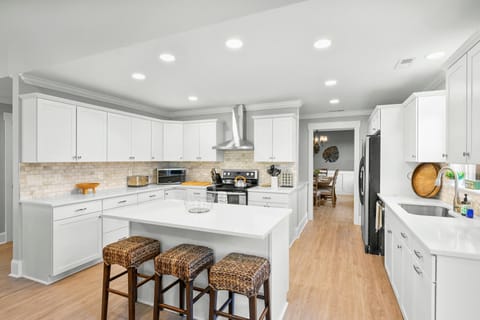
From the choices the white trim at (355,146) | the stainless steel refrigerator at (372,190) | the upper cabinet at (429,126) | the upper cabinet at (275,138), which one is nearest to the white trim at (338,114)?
the white trim at (355,146)

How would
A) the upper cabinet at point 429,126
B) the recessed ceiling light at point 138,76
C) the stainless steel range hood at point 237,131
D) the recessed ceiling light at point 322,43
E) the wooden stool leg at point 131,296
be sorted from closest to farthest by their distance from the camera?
the wooden stool leg at point 131,296 < the recessed ceiling light at point 322,43 < the upper cabinet at point 429,126 < the recessed ceiling light at point 138,76 < the stainless steel range hood at point 237,131

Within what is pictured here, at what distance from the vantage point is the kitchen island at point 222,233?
1.79 metres

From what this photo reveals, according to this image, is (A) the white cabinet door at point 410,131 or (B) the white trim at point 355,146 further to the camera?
(B) the white trim at point 355,146

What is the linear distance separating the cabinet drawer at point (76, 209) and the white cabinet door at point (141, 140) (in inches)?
47.4

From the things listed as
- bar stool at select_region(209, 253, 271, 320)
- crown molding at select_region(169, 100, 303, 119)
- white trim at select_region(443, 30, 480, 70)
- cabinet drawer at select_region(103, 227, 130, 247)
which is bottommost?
cabinet drawer at select_region(103, 227, 130, 247)

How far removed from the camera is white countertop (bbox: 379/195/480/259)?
1.36 m

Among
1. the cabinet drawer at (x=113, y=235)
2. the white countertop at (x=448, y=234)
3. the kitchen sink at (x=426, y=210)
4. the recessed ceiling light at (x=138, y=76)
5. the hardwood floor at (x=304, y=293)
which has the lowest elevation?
the hardwood floor at (x=304, y=293)

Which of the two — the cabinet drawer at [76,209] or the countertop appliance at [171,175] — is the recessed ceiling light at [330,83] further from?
the cabinet drawer at [76,209]

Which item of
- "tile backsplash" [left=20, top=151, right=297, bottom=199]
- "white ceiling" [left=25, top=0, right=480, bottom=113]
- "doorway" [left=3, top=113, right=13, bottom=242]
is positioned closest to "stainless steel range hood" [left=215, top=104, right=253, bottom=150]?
"tile backsplash" [left=20, top=151, right=297, bottom=199]

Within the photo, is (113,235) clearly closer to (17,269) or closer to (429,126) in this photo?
(17,269)

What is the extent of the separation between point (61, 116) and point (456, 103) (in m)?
4.12

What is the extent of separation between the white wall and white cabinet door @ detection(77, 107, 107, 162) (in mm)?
7731

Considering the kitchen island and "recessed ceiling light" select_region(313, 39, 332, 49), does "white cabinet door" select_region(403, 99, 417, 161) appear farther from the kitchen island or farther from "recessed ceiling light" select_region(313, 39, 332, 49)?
the kitchen island

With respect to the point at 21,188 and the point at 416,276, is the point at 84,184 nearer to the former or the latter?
the point at 21,188
